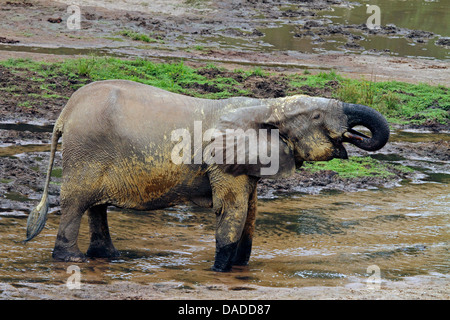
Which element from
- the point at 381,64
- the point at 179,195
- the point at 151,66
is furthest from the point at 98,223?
the point at 381,64

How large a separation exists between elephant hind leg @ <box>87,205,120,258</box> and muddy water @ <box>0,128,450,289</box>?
134 mm

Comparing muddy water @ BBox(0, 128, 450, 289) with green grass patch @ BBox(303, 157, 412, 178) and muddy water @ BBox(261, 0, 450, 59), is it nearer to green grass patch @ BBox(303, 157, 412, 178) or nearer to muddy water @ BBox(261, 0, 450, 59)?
green grass patch @ BBox(303, 157, 412, 178)

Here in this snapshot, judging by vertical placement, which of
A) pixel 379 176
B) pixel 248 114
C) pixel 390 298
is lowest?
pixel 379 176

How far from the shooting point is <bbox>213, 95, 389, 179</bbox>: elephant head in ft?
19.5

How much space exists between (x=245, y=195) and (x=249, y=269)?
26.3 inches


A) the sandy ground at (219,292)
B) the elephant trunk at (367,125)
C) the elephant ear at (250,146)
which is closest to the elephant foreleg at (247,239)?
the elephant ear at (250,146)

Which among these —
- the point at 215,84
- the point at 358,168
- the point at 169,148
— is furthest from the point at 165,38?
the point at 169,148

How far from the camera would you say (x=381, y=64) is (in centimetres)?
1838

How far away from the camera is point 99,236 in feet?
21.0

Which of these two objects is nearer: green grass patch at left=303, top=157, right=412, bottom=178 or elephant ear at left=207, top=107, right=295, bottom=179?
elephant ear at left=207, top=107, right=295, bottom=179

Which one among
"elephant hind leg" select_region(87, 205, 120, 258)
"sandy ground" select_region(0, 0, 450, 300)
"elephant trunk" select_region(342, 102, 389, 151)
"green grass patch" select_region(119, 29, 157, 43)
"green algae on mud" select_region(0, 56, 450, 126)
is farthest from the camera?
"green grass patch" select_region(119, 29, 157, 43)

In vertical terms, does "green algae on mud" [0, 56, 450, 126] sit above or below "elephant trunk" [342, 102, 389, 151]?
below

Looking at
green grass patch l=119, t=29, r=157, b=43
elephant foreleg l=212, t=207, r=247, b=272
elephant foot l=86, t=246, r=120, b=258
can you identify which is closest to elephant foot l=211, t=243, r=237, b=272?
elephant foreleg l=212, t=207, r=247, b=272

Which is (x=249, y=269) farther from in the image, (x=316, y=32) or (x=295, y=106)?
(x=316, y=32)
